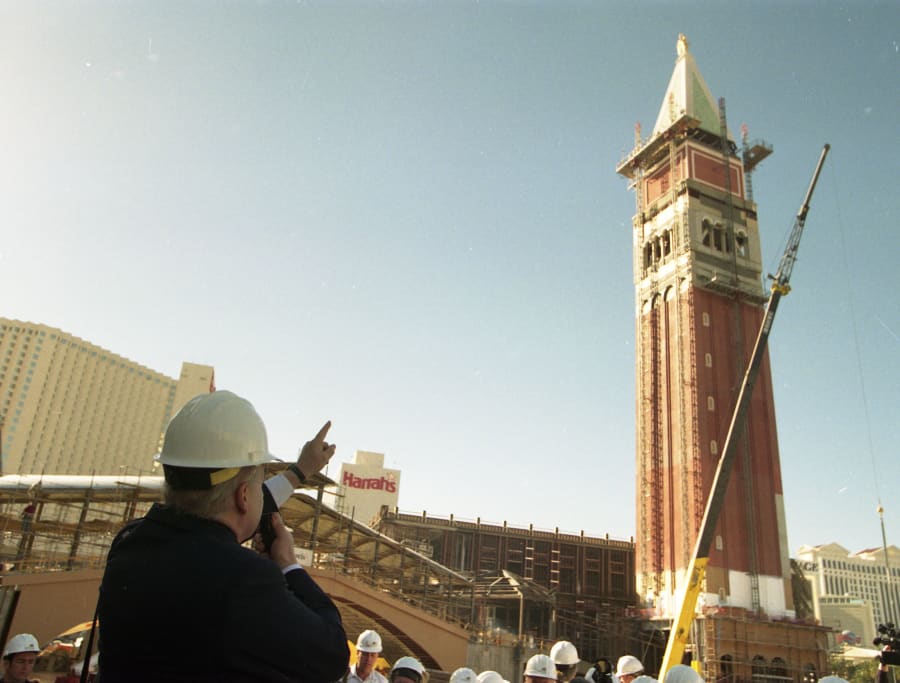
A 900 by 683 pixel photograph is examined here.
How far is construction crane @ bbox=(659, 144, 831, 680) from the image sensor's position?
22.8m

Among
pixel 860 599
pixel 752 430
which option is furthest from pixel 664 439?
pixel 860 599

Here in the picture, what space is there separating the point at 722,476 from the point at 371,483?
5776 centimetres

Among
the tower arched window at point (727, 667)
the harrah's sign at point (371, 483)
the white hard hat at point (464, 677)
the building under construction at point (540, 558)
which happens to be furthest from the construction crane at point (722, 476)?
the harrah's sign at point (371, 483)

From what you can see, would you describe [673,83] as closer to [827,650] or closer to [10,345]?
[827,650]

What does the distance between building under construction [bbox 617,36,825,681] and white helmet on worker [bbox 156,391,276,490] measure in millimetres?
47168

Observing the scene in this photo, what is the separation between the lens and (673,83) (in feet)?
223

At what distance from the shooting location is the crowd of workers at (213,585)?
1.92 m

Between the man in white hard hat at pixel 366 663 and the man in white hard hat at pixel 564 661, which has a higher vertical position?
the man in white hard hat at pixel 564 661

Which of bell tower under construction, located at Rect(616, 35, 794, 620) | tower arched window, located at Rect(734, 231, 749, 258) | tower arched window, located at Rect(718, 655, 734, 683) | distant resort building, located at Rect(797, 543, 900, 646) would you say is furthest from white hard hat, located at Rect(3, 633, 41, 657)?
distant resort building, located at Rect(797, 543, 900, 646)

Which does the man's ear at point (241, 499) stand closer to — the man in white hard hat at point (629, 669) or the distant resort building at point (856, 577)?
the man in white hard hat at point (629, 669)

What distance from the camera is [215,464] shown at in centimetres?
221

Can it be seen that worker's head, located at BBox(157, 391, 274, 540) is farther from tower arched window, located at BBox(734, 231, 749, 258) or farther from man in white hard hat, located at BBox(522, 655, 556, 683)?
tower arched window, located at BBox(734, 231, 749, 258)

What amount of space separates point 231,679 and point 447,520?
2375 inches

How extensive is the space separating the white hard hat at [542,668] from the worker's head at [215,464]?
5.84 metres
